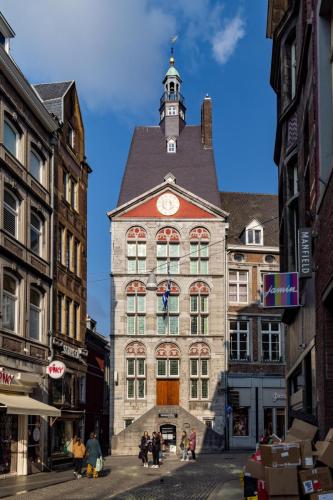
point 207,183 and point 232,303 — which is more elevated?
point 207,183

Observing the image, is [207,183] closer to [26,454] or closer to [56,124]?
[56,124]

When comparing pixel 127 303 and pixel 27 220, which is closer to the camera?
pixel 27 220

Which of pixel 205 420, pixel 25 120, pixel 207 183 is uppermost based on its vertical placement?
pixel 207 183

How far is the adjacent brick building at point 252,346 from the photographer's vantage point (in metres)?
51.4

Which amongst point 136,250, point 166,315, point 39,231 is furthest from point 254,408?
point 39,231

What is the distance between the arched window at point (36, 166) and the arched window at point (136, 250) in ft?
75.5

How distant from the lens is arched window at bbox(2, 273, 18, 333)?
2502 centimetres

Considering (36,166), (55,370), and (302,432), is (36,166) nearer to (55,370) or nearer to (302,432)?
(55,370)

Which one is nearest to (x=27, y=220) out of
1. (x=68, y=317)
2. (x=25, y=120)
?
(x=25, y=120)

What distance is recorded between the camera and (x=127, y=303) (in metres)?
52.3

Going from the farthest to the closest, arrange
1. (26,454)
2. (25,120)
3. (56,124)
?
(56,124), (25,120), (26,454)

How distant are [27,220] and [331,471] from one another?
19028mm

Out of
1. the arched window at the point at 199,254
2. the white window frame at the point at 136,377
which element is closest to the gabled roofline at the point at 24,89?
the arched window at the point at 199,254

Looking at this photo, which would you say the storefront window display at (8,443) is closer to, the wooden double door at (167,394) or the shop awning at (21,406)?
the shop awning at (21,406)
